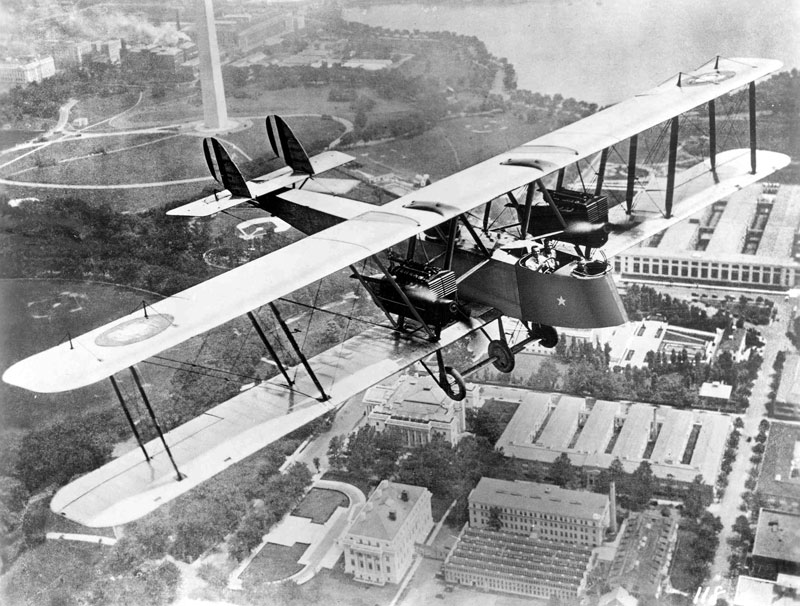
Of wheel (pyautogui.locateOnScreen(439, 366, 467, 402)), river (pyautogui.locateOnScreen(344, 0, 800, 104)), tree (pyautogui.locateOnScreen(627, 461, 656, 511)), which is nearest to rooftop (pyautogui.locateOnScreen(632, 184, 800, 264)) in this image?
river (pyautogui.locateOnScreen(344, 0, 800, 104))

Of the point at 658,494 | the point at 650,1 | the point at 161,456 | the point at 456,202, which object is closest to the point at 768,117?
the point at 650,1

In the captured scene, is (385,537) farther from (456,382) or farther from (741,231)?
(741,231)

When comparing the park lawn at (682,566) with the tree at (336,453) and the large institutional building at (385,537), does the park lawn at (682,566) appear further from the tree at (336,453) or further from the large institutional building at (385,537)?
the tree at (336,453)

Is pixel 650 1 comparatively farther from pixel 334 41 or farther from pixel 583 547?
pixel 583 547

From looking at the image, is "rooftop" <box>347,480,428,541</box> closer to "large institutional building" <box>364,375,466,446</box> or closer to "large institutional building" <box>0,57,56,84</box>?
"large institutional building" <box>364,375,466,446</box>

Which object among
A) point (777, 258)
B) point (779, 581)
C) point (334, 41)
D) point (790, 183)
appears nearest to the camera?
point (779, 581)

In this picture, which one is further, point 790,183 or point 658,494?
point 790,183
